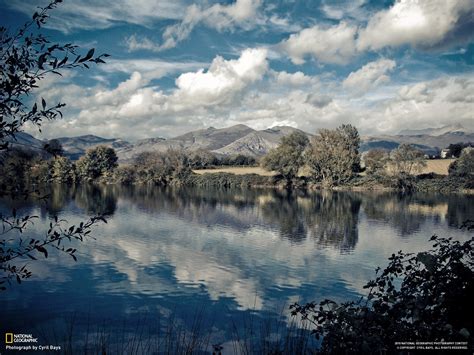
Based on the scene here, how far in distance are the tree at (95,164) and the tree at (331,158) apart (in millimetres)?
70116

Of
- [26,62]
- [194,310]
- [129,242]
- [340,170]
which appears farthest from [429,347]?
[340,170]

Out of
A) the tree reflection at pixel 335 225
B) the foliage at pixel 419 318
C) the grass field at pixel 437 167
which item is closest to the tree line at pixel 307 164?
the grass field at pixel 437 167

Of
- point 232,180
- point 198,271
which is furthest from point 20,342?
point 232,180

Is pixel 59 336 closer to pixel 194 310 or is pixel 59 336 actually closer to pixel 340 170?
pixel 194 310

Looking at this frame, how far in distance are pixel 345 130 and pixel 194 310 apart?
12385 centimetres

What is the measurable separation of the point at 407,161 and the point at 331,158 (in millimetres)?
21518

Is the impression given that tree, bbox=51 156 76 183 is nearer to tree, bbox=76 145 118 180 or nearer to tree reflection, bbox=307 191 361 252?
tree, bbox=76 145 118 180

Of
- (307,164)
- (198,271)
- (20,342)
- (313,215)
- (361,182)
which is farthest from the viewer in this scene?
(307,164)

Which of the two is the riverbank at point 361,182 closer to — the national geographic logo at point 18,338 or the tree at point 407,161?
the tree at point 407,161

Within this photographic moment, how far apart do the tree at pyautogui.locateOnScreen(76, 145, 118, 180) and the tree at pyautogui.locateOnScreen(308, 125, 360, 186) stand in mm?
70116

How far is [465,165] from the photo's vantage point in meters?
101

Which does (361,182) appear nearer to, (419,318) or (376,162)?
(376,162)

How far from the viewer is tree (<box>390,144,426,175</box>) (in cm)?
11019

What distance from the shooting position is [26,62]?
5.07 m
